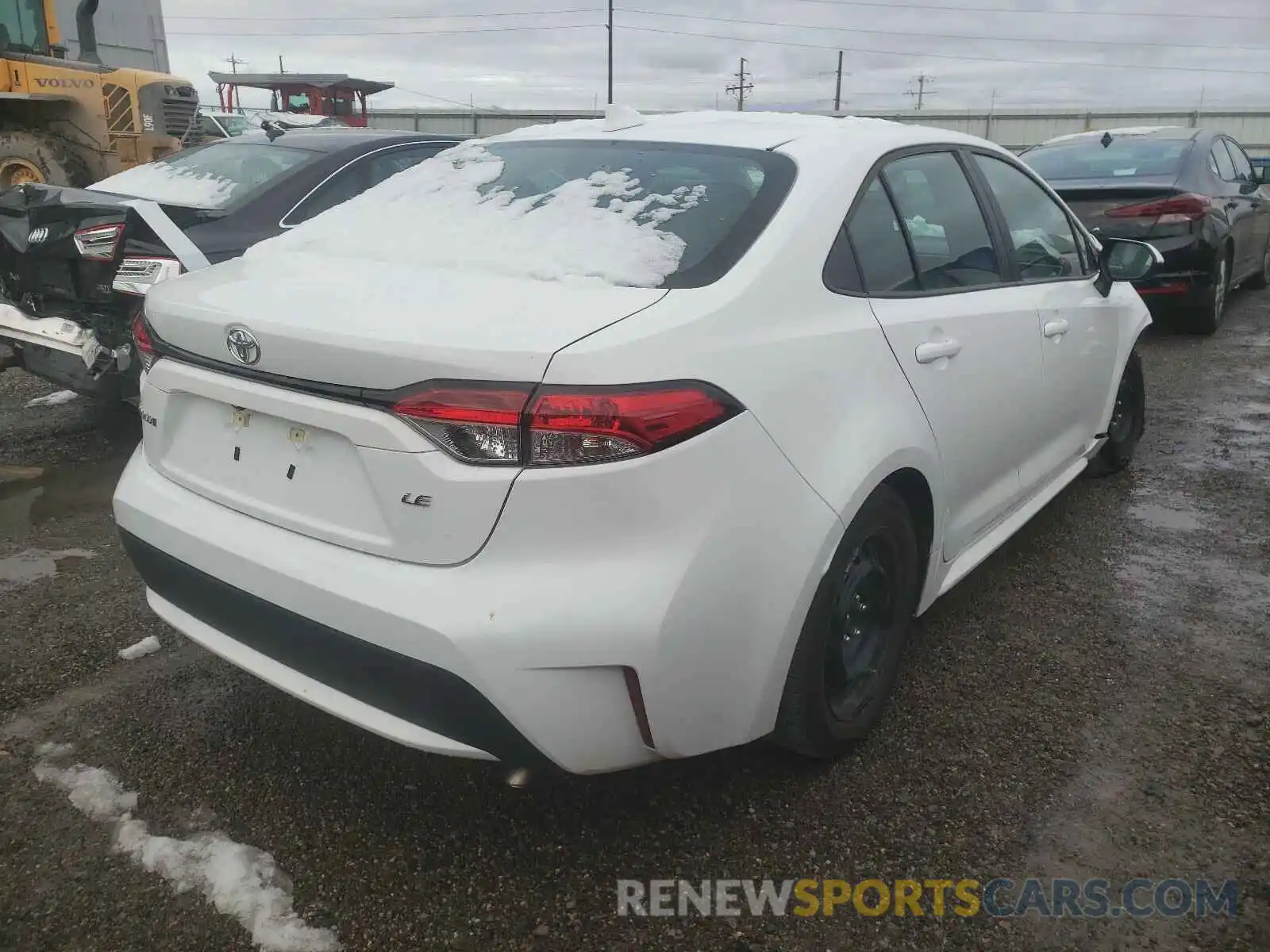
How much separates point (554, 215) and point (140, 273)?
2775 millimetres

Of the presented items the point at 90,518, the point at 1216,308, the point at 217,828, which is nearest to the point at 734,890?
the point at 217,828

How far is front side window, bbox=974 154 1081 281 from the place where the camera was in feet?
10.8

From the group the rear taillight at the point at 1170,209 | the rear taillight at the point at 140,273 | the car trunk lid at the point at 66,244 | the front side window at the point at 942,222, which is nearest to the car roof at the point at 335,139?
the car trunk lid at the point at 66,244

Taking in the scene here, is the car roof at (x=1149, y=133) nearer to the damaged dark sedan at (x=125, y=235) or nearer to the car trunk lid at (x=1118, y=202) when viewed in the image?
the car trunk lid at (x=1118, y=202)

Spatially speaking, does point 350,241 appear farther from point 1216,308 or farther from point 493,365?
point 1216,308

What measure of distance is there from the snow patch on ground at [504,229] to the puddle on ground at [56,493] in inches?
85.0

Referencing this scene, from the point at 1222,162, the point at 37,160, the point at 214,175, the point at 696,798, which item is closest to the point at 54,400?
the point at 214,175

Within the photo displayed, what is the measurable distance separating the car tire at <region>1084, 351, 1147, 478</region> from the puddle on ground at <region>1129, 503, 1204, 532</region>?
1.04 ft

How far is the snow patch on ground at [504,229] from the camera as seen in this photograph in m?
2.17

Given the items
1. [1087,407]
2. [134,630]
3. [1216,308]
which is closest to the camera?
[134,630]

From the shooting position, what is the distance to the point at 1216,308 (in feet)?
25.8

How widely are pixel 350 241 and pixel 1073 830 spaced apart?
89.8 inches

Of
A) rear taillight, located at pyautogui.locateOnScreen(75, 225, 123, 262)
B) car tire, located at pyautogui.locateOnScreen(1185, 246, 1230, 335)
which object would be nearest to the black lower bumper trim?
rear taillight, located at pyautogui.locateOnScreen(75, 225, 123, 262)
